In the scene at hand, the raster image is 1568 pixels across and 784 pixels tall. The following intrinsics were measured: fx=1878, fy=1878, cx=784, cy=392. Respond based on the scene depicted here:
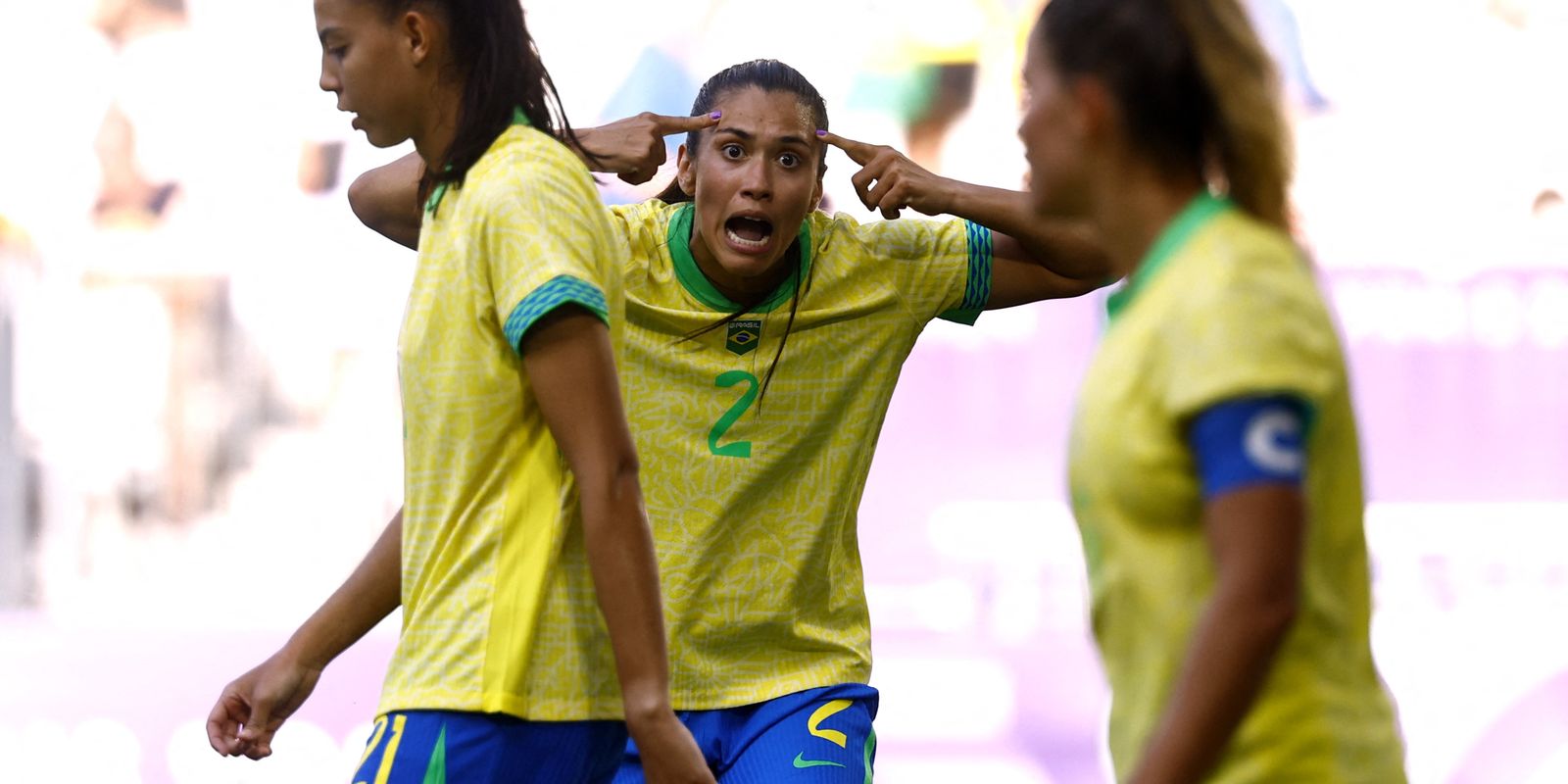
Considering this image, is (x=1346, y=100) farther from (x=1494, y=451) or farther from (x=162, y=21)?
(x=162, y=21)

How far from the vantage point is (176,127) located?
393 cm

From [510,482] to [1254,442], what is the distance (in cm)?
69

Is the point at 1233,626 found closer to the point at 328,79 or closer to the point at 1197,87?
the point at 1197,87

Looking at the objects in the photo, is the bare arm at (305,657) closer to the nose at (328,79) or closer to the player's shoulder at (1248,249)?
the nose at (328,79)

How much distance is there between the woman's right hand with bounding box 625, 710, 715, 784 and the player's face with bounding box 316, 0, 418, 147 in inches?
22.3

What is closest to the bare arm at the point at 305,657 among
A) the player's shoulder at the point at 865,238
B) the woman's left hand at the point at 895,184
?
the player's shoulder at the point at 865,238

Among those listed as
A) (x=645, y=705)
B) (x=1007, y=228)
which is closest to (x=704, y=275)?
(x=1007, y=228)

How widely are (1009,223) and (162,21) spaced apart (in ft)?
7.51

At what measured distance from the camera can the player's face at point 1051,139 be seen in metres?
1.31

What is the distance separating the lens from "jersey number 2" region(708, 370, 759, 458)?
2215 mm

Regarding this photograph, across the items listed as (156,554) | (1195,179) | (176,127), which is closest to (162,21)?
(176,127)

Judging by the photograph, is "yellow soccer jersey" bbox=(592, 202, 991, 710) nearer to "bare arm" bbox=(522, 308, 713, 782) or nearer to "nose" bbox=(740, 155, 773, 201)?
"nose" bbox=(740, 155, 773, 201)

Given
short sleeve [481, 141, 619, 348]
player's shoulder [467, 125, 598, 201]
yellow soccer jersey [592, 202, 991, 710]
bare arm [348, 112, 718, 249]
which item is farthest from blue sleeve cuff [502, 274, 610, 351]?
yellow soccer jersey [592, 202, 991, 710]

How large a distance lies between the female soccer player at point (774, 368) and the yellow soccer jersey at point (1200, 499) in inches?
38.0
